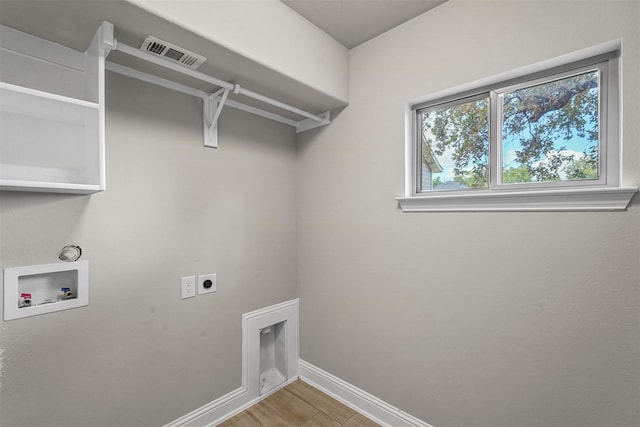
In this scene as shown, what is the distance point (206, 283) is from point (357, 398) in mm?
1264

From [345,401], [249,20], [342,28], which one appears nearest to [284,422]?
[345,401]

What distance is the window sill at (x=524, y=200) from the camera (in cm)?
114

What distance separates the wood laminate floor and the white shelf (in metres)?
1.65

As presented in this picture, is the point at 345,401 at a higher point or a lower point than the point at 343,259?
lower

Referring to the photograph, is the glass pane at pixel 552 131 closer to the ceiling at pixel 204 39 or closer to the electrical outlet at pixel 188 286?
the ceiling at pixel 204 39

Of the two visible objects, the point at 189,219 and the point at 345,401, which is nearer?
the point at 189,219

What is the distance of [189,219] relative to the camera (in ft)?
5.66

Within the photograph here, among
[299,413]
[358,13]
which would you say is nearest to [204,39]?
[358,13]

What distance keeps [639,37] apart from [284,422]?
Result: 2.56 metres

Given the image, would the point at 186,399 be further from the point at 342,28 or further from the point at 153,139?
the point at 342,28

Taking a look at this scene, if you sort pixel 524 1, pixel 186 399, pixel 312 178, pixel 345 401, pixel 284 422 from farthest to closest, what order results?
pixel 312 178, pixel 345 401, pixel 284 422, pixel 186 399, pixel 524 1

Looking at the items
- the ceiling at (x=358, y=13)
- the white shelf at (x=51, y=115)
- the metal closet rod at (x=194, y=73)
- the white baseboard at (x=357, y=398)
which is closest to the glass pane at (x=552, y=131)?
the ceiling at (x=358, y=13)

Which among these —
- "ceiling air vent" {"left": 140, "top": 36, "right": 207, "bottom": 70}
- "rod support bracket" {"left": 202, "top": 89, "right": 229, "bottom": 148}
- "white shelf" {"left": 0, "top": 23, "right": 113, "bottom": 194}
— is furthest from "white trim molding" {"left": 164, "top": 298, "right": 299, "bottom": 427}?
"ceiling air vent" {"left": 140, "top": 36, "right": 207, "bottom": 70}

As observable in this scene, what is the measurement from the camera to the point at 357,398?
1.95 meters
